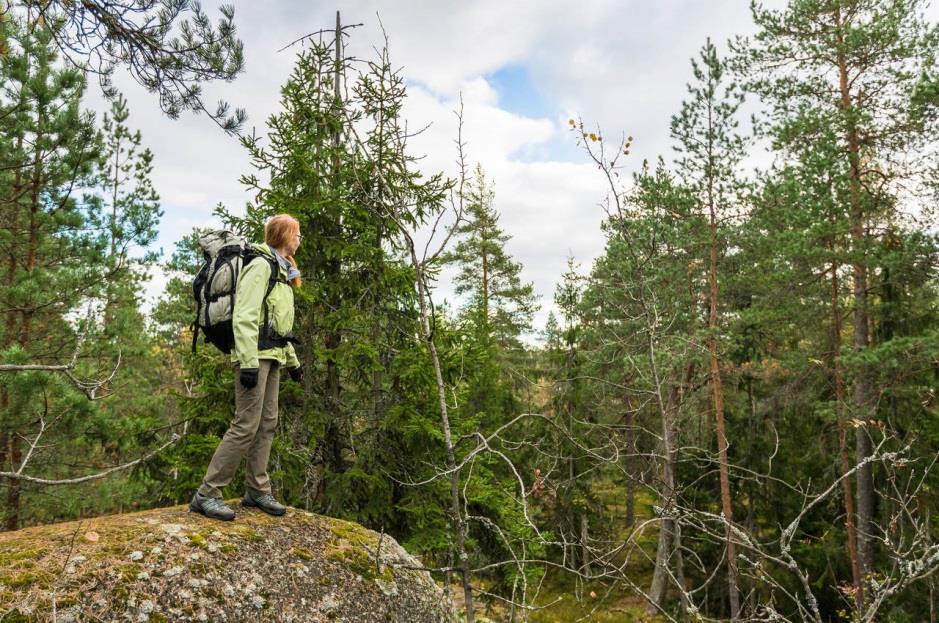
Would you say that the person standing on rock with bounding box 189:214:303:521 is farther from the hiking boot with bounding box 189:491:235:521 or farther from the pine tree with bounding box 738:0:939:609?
the pine tree with bounding box 738:0:939:609

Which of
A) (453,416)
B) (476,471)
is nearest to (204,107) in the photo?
(453,416)

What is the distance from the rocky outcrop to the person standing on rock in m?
0.15

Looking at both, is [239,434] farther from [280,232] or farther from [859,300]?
[859,300]

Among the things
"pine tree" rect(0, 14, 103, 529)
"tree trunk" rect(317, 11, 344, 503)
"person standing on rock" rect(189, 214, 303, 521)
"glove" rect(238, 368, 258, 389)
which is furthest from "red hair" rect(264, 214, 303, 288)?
"pine tree" rect(0, 14, 103, 529)

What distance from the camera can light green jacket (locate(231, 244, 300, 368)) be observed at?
365 cm

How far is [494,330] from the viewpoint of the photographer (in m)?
13.0

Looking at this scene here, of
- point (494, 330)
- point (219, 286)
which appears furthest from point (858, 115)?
point (219, 286)

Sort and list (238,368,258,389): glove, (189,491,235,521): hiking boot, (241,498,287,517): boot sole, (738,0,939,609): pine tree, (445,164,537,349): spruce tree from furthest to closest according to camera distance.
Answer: (445,164,537,349): spruce tree < (738,0,939,609): pine tree < (241,498,287,517): boot sole < (189,491,235,521): hiking boot < (238,368,258,389): glove

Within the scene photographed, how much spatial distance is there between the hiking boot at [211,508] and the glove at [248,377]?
868 millimetres

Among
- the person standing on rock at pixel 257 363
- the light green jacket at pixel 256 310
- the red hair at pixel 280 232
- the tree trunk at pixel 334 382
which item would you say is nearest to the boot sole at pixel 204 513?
the person standing on rock at pixel 257 363

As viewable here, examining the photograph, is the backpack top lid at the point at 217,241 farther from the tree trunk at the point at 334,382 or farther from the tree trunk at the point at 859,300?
the tree trunk at the point at 859,300

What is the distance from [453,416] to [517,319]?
57.5ft

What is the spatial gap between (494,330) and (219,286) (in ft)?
31.4

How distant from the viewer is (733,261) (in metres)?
14.4
